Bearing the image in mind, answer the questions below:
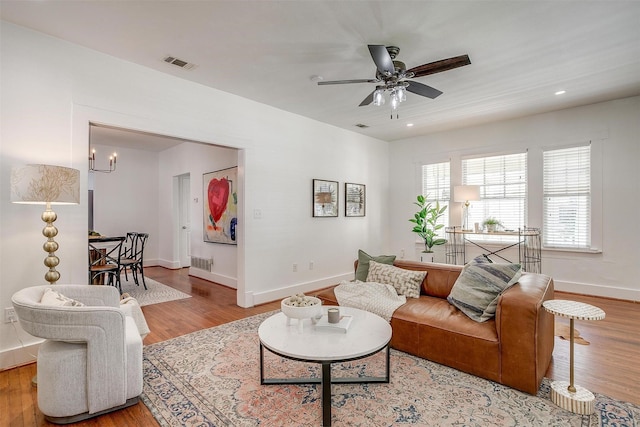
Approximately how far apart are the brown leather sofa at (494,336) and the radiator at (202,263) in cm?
411

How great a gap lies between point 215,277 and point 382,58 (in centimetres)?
470

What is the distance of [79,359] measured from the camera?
6.26ft

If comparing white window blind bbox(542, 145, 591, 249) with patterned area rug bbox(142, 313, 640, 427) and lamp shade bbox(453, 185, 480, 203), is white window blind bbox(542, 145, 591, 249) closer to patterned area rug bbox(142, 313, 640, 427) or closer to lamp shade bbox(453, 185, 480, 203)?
lamp shade bbox(453, 185, 480, 203)

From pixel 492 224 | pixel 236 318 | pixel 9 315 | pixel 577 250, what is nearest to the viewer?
pixel 9 315

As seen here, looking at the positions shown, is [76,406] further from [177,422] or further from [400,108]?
[400,108]

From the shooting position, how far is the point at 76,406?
1.90 metres

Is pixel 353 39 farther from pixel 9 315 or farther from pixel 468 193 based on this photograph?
pixel 9 315

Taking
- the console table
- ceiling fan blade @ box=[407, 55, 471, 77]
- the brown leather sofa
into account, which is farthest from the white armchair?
the console table

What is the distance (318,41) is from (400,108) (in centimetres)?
213

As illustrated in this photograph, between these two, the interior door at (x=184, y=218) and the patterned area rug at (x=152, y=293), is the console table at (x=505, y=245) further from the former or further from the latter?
the interior door at (x=184, y=218)

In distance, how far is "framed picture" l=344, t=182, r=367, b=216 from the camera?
5730 mm

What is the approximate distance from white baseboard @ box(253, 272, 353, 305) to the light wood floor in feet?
0.45

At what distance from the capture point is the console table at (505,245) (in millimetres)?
4980

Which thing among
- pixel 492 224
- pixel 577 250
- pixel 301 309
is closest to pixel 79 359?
pixel 301 309
